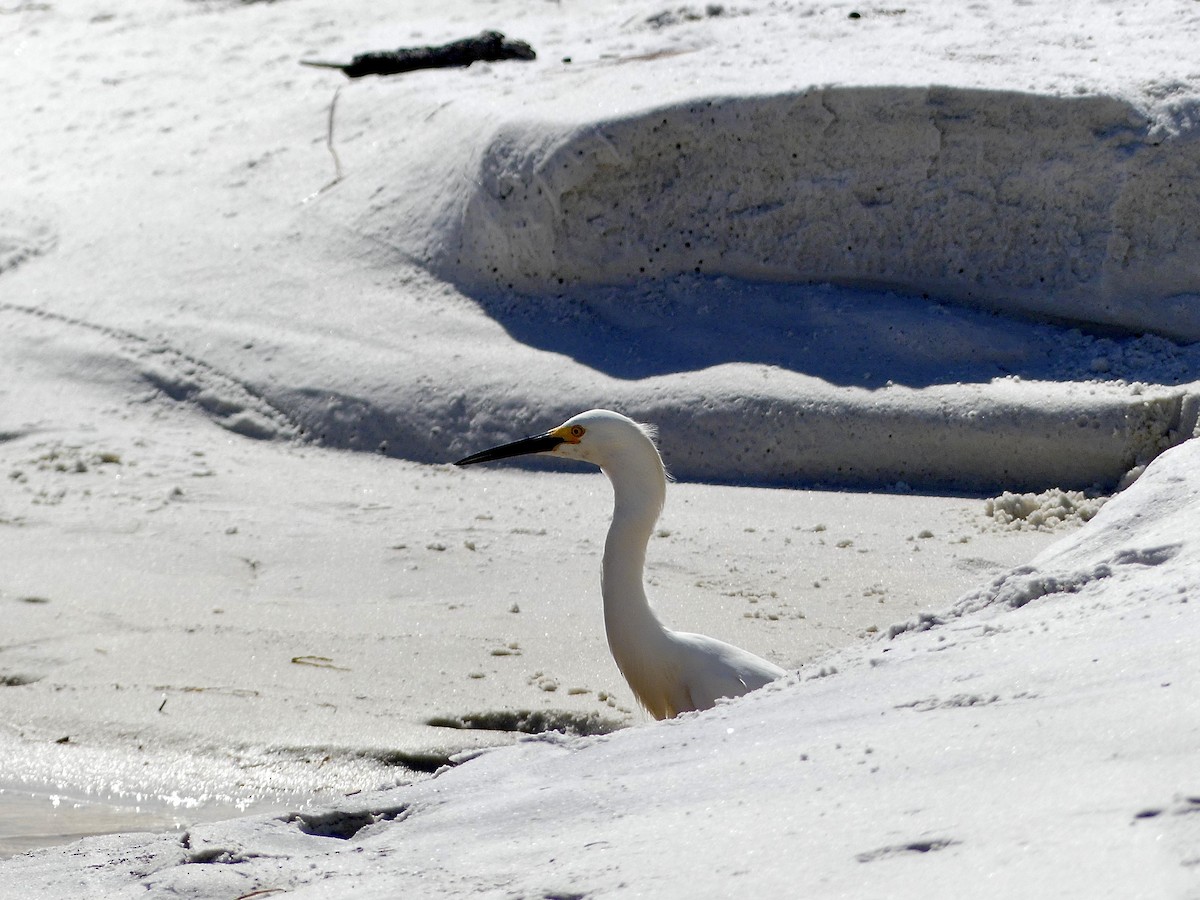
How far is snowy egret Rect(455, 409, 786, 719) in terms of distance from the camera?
3.70 metres

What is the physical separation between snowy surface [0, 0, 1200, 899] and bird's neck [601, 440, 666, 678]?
26cm

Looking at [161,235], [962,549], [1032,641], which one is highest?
[1032,641]

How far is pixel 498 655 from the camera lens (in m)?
4.35

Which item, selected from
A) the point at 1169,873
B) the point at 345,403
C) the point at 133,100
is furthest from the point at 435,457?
the point at 1169,873

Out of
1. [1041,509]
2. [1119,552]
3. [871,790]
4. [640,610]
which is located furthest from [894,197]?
[871,790]

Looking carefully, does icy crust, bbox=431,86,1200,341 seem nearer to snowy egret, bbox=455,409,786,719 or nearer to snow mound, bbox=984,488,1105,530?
snow mound, bbox=984,488,1105,530

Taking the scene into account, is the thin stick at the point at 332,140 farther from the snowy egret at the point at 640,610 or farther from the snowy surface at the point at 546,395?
the snowy egret at the point at 640,610

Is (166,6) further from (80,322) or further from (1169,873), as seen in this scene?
(1169,873)

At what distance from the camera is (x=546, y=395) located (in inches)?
240

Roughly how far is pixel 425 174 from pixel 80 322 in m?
1.65

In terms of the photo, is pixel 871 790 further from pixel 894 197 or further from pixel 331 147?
pixel 331 147

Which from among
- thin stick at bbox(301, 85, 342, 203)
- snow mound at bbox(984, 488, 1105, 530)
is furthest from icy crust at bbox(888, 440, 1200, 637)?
thin stick at bbox(301, 85, 342, 203)

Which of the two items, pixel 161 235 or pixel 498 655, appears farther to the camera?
pixel 161 235

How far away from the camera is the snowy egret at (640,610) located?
370 cm
